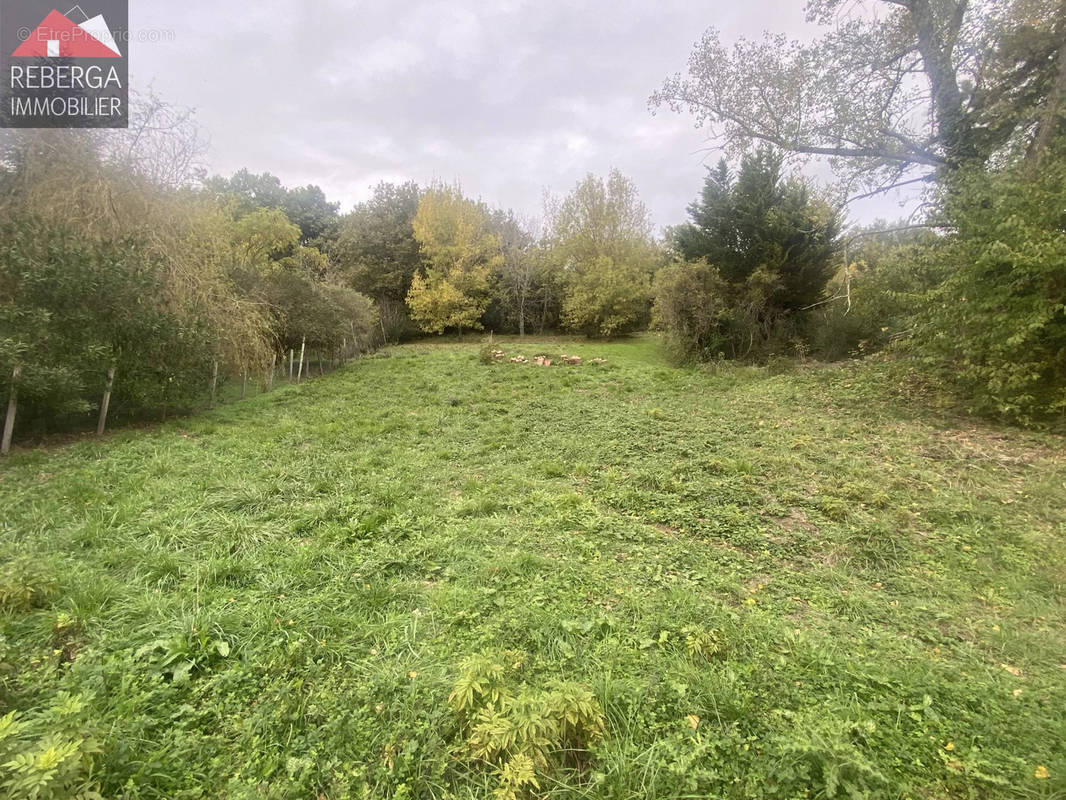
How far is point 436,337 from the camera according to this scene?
25.7 metres

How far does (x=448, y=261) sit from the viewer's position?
23172 millimetres

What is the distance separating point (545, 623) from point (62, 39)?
447 inches

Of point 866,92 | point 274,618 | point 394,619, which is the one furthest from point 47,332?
point 866,92

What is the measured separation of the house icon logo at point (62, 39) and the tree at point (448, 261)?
15.4 metres

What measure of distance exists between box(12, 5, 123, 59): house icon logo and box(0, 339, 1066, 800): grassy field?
6401mm

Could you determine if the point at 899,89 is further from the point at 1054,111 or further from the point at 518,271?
the point at 518,271

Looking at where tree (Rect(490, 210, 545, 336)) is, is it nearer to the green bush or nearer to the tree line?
the tree line

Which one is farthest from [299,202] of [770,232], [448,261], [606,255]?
[770,232]

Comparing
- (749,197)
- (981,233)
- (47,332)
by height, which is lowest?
(47,332)

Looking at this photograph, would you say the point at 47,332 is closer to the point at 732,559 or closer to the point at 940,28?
the point at 732,559

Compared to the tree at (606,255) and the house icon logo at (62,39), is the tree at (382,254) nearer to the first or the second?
the tree at (606,255)

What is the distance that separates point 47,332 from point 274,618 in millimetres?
6463

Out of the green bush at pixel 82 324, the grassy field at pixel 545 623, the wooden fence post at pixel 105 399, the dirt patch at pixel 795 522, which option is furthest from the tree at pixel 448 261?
the dirt patch at pixel 795 522

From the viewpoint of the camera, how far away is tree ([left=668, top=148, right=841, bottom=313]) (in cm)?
1302
